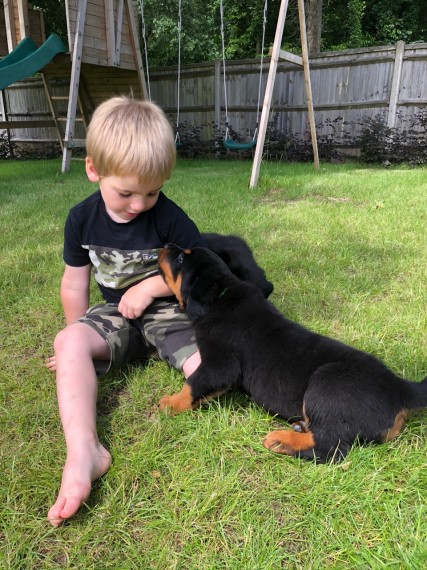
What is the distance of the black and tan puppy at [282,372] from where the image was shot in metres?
1.59

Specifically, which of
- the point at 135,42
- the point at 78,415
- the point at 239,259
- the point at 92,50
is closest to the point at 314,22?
the point at 135,42

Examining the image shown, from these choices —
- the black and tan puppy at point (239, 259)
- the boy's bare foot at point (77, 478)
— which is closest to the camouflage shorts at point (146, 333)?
the black and tan puppy at point (239, 259)

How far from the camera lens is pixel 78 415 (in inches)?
66.5

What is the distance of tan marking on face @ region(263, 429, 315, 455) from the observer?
5.48 ft

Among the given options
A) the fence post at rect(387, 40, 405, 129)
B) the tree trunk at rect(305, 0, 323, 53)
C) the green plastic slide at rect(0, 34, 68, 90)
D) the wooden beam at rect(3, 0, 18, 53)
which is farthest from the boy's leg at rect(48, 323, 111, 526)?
the tree trunk at rect(305, 0, 323, 53)

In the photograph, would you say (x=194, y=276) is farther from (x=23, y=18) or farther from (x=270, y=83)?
(x=23, y=18)

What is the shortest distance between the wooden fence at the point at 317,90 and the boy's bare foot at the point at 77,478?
36.7ft

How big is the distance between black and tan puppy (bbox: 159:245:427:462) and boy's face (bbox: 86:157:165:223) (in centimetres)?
25

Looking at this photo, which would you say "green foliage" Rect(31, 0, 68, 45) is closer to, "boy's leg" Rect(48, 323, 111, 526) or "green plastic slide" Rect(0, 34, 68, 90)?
"green plastic slide" Rect(0, 34, 68, 90)

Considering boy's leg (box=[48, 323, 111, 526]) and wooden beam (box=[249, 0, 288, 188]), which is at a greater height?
wooden beam (box=[249, 0, 288, 188])

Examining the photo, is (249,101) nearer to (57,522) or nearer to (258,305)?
(258,305)

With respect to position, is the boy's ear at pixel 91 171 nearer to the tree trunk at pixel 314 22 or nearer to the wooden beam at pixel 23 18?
the wooden beam at pixel 23 18

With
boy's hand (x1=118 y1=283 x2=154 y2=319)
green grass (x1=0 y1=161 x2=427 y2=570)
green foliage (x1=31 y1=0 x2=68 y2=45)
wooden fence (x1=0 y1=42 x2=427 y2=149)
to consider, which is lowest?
green grass (x1=0 y1=161 x2=427 y2=570)

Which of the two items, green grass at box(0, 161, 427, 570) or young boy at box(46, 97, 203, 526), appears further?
young boy at box(46, 97, 203, 526)
